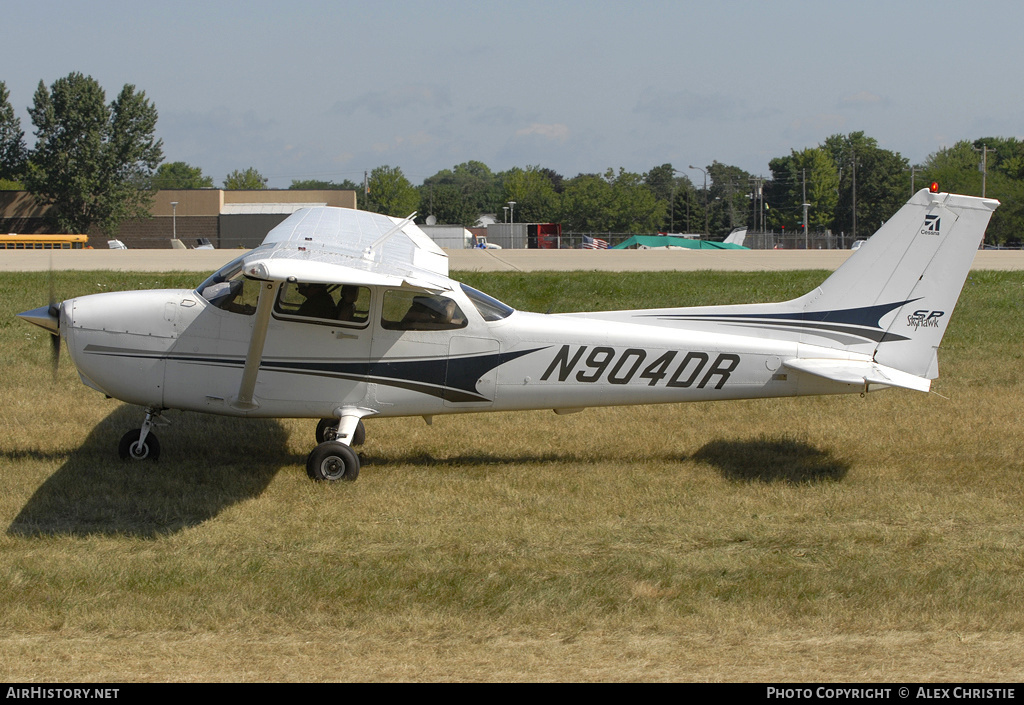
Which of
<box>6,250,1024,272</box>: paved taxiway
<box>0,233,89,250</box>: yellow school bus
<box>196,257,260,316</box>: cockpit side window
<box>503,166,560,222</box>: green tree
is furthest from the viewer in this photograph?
<box>503,166,560,222</box>: green tree

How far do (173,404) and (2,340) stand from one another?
25.1 ft

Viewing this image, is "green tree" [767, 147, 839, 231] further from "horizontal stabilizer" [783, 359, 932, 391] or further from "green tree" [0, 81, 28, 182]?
"horizontal stabilizer" [783, 359, 932, 391]

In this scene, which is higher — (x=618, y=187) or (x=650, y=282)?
(x=618, y=187)

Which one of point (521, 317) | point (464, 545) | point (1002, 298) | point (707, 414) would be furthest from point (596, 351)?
point (1002, 298)

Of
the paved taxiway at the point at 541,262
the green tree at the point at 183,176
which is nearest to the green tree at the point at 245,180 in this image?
the green tree at the point at 183,176

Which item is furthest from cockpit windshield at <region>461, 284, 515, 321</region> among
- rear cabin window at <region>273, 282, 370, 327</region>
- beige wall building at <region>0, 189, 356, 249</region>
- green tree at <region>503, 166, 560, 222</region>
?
green tree at <region>503, 166, 560, 222</region>

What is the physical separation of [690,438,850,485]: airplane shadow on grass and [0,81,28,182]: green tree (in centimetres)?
8297

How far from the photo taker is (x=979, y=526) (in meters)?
6.88

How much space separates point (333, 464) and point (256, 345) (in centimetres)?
125

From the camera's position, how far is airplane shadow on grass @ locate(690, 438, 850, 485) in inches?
323

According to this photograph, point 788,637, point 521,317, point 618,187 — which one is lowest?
point 788,637

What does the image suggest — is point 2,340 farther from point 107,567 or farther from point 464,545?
point 464,545

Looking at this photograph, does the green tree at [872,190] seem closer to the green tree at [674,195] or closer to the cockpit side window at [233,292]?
the green tree at [674,195]

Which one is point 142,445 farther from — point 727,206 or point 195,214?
point 727,206
